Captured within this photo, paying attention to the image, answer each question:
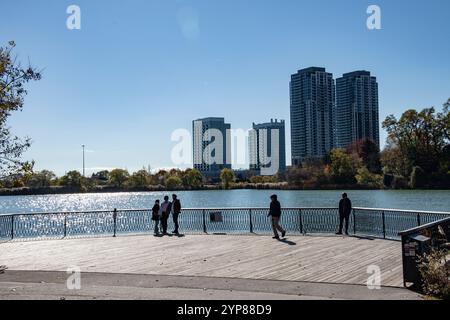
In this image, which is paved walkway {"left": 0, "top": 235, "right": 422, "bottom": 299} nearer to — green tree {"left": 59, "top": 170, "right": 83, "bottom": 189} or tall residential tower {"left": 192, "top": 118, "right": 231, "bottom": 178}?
green tree {"left": 59, "top": 170, "right": 83, "bottom": 189}

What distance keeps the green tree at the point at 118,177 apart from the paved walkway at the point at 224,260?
14483cm

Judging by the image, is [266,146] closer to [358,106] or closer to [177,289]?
[358,106]

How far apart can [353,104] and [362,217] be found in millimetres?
167428

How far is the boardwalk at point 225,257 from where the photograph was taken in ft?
38.1

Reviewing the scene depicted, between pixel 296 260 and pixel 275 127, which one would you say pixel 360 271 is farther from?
pixel 275 127

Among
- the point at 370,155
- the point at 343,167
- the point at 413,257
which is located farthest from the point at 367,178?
the point at 413,257

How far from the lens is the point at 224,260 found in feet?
44.6

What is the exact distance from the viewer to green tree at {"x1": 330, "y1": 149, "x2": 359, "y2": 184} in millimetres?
109938

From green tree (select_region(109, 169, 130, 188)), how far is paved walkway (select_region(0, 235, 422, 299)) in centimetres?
14483

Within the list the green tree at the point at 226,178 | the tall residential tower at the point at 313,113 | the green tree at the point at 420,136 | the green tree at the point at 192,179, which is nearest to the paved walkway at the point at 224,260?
the green tree at the point at 420,136

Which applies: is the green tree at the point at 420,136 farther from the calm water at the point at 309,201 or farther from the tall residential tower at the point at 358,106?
the tall residential tower at the point at 358,106

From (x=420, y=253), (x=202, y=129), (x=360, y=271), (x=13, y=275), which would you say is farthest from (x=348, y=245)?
(x=202, y=129)

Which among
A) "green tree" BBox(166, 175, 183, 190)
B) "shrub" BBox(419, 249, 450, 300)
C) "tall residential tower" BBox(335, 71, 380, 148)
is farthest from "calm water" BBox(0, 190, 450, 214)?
"tall residential tower" BBox(335, 71, 380, 148)

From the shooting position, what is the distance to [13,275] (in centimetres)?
1185
